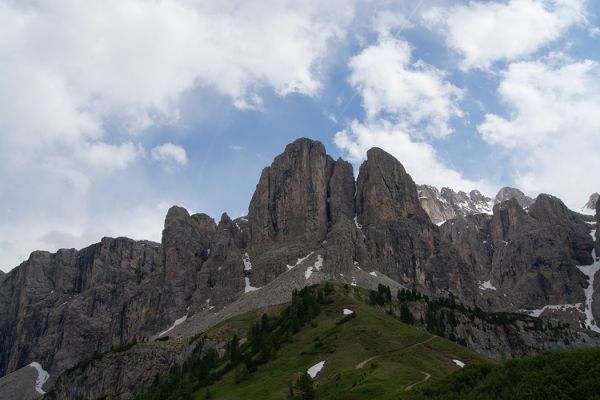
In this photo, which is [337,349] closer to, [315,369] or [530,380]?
[315,369]

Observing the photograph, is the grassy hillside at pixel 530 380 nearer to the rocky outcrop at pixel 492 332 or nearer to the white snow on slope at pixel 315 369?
the white snow on slope at pixel 315 369

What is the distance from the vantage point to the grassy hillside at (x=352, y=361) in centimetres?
7350

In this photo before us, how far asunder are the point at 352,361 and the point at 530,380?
51962 millimetres

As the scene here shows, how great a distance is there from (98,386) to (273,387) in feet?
380

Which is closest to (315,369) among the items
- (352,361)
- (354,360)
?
(352,361)

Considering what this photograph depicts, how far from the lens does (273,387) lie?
9188cm

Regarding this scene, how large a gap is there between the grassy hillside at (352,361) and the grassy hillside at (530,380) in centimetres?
1349

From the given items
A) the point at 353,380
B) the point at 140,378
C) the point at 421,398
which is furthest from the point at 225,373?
the point at 421,398

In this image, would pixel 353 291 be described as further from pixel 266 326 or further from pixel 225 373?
pixel 225 373

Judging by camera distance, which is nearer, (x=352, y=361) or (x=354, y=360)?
(x=352, y=361)

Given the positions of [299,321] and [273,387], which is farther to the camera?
[299,321]

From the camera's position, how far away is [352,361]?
94125 mm

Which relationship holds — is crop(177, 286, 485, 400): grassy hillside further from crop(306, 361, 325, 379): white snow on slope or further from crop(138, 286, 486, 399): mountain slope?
crop(306, 361, 325, 379): white snow on slope

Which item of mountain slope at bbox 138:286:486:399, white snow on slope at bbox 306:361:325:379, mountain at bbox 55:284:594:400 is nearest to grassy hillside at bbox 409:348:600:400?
mountain at bbox 55:284:594:400
